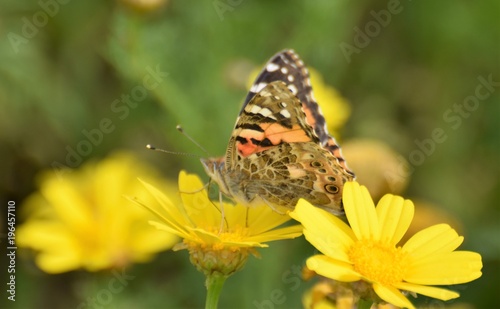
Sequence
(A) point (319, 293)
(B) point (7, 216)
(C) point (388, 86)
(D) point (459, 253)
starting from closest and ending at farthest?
(D) point (459, 253) < (A) point (319, 293) < (B) point (7, 216) < (C) point (388, 86)

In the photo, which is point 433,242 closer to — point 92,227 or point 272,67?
point 272,67

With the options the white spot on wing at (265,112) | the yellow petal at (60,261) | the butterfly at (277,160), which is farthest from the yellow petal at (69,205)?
the white spot on wing at (265,112)

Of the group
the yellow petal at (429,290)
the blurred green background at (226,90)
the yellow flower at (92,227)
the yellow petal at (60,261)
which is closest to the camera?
the yellow petal at (429,290)

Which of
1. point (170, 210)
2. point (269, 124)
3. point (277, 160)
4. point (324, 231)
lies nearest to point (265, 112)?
point (269, 124)

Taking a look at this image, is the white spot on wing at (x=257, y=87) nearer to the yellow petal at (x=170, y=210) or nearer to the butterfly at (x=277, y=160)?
the butterfly at (x=277, y=160)

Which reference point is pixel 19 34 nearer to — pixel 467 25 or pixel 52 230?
pixel 52 230

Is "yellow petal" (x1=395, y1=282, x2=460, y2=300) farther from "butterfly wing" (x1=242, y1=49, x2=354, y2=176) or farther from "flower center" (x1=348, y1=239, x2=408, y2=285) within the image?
"butterfly wing" (x1=242, y1=49, x2=354, y2=176)

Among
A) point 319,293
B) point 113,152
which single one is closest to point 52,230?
point 113,152
